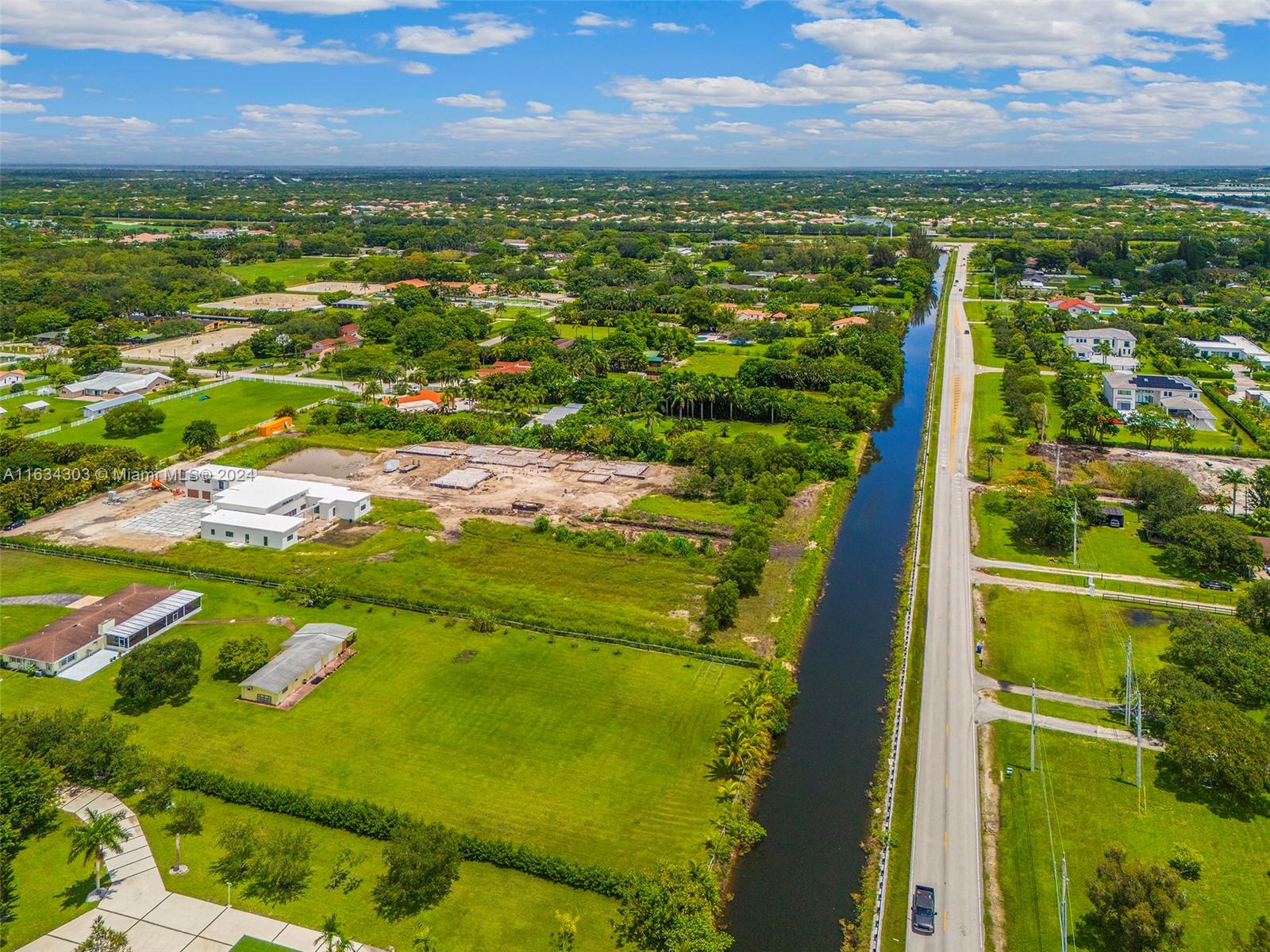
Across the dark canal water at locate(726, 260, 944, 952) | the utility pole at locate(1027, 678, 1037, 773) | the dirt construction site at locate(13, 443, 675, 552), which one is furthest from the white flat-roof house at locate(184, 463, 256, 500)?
the utility pole at locate(1027, 678, 1037, 773)

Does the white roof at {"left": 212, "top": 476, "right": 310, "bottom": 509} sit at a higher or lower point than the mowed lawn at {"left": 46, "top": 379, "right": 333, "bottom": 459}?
lower

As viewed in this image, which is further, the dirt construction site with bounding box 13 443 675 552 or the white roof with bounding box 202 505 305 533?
the dirt construction site with bounding box 13 443 675 552

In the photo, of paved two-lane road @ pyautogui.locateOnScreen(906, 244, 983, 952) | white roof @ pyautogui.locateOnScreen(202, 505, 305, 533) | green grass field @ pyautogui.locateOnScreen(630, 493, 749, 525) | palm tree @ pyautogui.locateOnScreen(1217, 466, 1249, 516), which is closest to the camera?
paved two-lane road @ pyautogui.locateOnScreen(906, 244, 983, 952)

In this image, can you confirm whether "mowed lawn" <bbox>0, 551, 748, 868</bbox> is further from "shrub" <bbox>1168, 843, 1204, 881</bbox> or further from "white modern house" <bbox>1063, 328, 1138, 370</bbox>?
"white modern house" <bbox>1063, 328, 1138, 370</bbox>

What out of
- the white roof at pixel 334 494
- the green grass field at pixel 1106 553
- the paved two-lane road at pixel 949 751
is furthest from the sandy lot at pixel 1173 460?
the white roof at pixel 334 494

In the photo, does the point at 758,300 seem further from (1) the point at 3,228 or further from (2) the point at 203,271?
(1) the point at 3,228

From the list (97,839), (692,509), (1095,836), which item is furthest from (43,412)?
(1095,836)
